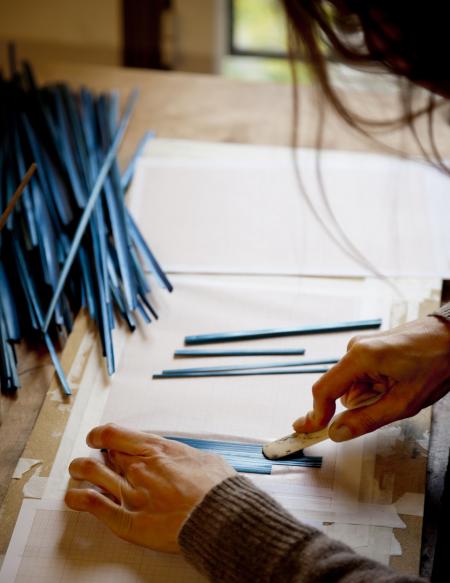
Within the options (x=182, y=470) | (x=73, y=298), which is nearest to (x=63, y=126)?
(x=73, y=298)

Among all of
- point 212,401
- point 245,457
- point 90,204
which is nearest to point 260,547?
point 245,457

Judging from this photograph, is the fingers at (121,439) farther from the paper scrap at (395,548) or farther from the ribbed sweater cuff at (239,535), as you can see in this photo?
the paper scrap at (395,548)

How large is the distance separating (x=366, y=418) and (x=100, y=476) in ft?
1.09

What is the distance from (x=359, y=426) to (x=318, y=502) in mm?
104

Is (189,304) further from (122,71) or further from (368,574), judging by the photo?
(122,71)

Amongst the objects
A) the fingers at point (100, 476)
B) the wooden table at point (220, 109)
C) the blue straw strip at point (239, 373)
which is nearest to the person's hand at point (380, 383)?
the blue straw strip at point (239, 373)

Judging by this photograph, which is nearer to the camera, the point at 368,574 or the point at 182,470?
the point at 368,574

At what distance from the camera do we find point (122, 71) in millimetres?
1653

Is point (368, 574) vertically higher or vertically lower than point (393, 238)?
lower

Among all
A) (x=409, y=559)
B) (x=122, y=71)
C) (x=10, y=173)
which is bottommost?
(x=409, y=559)

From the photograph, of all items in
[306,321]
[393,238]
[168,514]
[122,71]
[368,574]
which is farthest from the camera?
[122,71]

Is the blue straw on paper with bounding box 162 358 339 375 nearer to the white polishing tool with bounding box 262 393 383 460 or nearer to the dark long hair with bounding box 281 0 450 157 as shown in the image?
the white polishing tool with bounding box 262 393 383 460

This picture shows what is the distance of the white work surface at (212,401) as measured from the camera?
84cm

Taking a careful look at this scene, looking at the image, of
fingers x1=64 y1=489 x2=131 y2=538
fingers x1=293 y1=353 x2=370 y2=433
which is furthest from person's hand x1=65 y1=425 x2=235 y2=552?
fingers x1=293 y1=353 x2=370 y2=433
